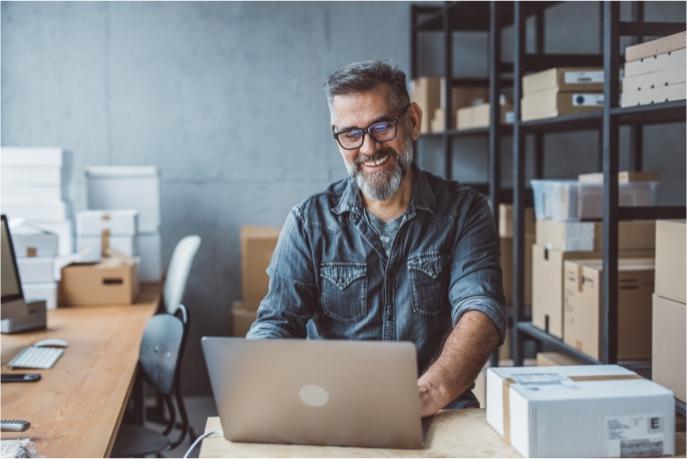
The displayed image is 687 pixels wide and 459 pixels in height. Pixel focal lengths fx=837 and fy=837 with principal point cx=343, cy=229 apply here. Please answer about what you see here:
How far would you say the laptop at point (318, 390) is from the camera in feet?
4.99

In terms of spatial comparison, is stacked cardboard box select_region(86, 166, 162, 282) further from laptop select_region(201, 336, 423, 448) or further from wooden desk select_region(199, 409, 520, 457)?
laptop select_region(201, 336, 423, 448)

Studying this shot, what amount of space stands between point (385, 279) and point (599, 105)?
1540 mm

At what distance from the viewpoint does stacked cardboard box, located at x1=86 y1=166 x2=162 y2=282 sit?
4.75m

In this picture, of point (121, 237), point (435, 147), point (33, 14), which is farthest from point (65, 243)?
point (435, 147)

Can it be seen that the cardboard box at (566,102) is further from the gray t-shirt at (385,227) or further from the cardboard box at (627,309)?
the gray t-shirt at (385,227)

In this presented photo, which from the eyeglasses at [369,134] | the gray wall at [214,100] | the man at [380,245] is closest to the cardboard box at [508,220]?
the gray wall at [214,100]

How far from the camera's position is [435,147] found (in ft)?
17.5

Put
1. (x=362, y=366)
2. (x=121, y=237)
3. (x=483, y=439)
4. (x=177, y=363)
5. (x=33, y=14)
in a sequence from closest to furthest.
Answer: (x=362, y=366) → (x=483, y=439) → (x=177, y=363) → (x=121, y=237) → (x=33, y=14)

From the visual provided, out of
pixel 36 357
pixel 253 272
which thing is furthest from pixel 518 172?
pixel 36 357

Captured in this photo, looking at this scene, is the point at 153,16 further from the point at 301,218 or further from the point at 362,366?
the point at 362,366

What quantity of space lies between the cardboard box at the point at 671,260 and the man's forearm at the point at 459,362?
69 centimetres

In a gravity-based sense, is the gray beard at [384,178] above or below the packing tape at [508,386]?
above

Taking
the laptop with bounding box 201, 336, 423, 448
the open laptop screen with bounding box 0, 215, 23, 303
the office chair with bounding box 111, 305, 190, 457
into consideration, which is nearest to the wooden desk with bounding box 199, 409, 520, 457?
the laptop with bounding box 201, 336, 423, 448

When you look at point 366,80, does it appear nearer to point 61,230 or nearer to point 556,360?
point 556,360
